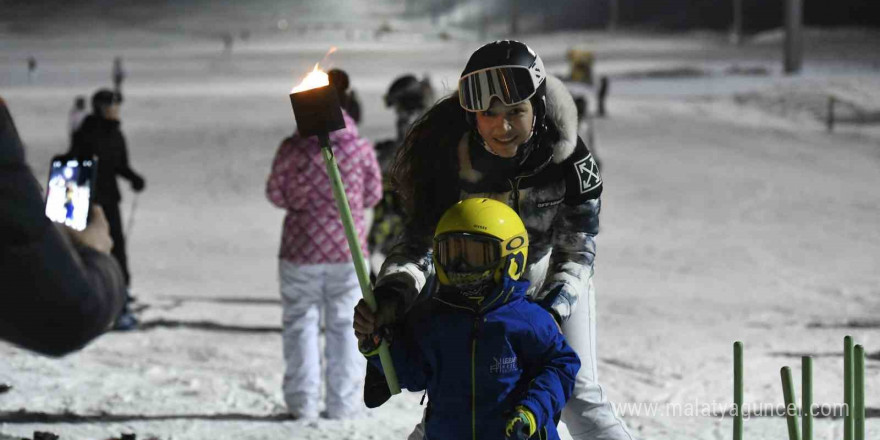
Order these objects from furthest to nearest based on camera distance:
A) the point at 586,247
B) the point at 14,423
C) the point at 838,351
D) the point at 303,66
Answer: the point at 303,66, the point at 838,351, the point at 14,423, the point at 586,247

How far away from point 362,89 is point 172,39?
2242 inches

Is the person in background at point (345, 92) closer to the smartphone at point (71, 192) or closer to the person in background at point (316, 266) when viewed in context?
the person in background at point (316, 266)

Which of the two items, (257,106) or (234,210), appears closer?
(234,210)

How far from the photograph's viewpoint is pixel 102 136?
7.42m

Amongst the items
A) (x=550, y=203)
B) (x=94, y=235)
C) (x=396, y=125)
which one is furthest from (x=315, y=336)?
(x=94, y=235)

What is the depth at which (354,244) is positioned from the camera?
2.99 m

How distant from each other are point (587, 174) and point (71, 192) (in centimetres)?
157

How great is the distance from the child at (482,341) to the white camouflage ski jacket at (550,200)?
0.22 meters

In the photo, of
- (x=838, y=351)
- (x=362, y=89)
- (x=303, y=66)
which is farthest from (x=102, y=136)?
(x=303, y=66)

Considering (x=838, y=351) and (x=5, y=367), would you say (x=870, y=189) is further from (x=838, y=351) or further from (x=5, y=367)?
(x=5, y=367)

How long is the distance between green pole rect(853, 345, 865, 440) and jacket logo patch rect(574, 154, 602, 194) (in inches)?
33.0

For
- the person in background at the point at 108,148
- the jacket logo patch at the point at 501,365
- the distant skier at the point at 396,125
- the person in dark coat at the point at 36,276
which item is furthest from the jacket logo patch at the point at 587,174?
the person in background at the point at 108,148

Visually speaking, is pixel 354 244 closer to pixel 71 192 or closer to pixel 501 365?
pixel 501 365

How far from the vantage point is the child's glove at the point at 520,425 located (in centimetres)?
298
